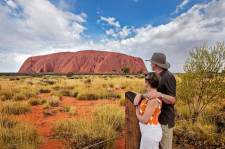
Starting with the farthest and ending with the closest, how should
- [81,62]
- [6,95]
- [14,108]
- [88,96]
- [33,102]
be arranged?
[81,62] < [88,96] < [6,95] < [33,102] < [14,108]

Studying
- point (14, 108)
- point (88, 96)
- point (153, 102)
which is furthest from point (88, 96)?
point (153, 102)

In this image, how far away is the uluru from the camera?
10450 centimetres

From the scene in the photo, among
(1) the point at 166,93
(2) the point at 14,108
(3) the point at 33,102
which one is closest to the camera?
(1) the point at 166,93

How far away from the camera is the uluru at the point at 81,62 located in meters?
104

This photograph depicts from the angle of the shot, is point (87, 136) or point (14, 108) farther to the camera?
point (14, 108)

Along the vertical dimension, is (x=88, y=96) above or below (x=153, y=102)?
below

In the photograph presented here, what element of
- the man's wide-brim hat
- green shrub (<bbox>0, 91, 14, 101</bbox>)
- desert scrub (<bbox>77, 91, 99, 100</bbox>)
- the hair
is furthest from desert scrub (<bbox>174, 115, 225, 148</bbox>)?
green shrub (<bbox>0, 91, 14, 101</bbox>)

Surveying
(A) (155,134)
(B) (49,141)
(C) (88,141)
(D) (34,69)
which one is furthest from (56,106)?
(D) (34,69)

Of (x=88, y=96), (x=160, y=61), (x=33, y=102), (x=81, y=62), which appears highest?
(x=81, y=62)

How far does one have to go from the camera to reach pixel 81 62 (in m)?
111

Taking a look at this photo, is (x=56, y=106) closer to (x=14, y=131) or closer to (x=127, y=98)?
(x=14, y=131)

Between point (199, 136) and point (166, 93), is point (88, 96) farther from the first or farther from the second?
point (166, 93)

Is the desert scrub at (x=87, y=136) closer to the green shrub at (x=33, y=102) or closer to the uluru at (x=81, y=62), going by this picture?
the green shrub at (x=33, y=102)

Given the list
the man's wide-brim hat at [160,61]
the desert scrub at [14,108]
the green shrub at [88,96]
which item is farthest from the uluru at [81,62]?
the man's wide-brim hat at [160,61]
